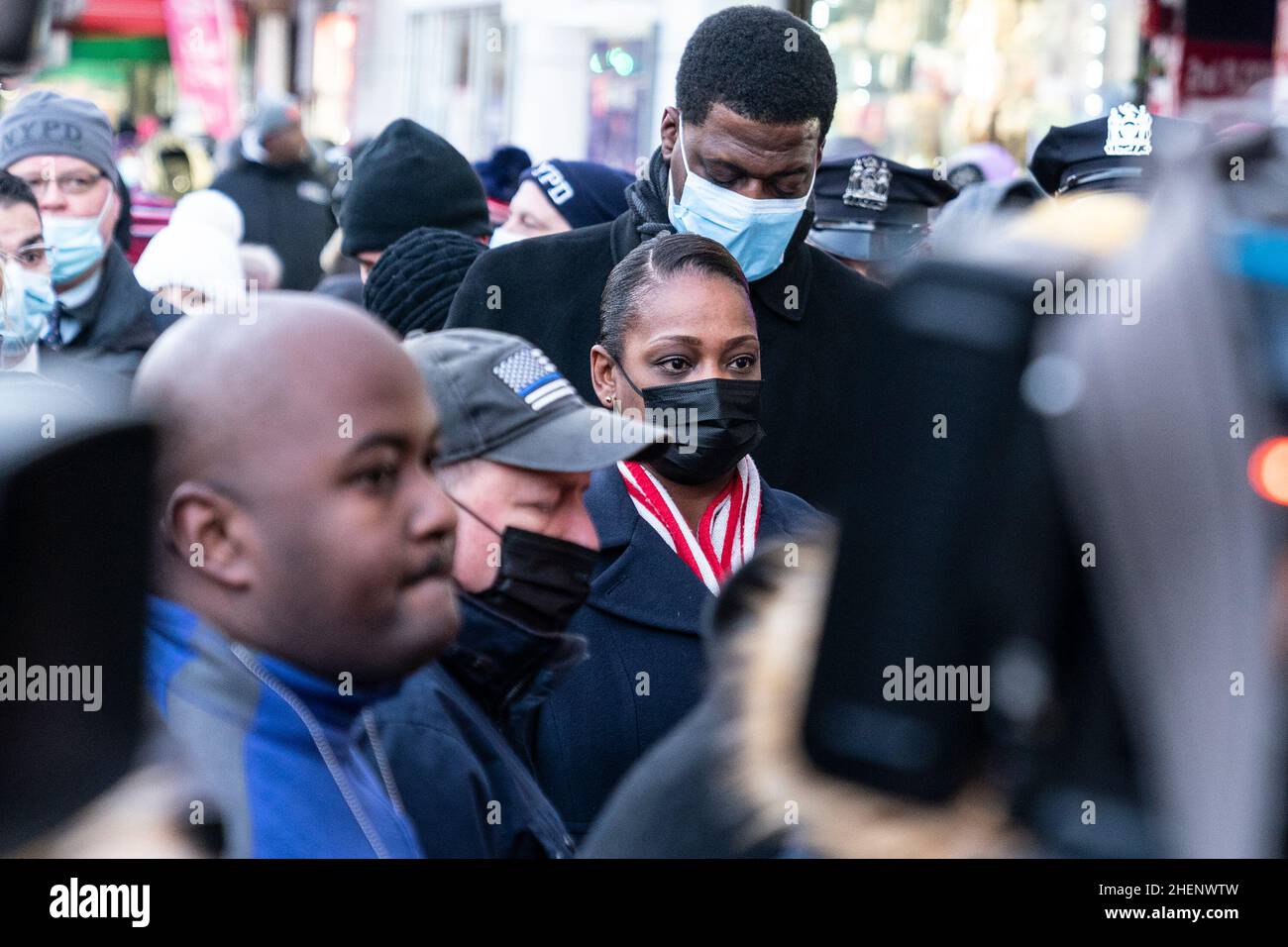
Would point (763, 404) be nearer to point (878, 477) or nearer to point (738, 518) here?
point (738, 518)

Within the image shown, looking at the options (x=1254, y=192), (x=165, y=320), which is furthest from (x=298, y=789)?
(x=165, y=320)

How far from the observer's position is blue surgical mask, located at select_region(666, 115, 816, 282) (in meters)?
3.75

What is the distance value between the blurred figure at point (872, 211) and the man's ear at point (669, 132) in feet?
6.13

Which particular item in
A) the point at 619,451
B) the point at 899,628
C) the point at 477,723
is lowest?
the point at 477,723

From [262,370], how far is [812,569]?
0.60 metres

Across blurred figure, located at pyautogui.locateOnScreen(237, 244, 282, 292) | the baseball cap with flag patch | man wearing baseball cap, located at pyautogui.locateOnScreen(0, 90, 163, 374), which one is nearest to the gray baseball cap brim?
the baseball cap with flag patch

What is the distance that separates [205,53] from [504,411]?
14.8 m

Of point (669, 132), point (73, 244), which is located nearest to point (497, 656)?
point (669, 132)

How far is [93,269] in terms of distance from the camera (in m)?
5.04

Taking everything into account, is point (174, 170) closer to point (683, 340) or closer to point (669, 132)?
point (669, 132)

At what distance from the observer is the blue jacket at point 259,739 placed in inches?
64.0

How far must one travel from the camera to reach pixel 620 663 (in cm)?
284

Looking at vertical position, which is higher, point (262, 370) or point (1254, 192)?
point (1254, 192)

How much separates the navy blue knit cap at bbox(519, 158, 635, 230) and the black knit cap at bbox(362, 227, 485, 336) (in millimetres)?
580
